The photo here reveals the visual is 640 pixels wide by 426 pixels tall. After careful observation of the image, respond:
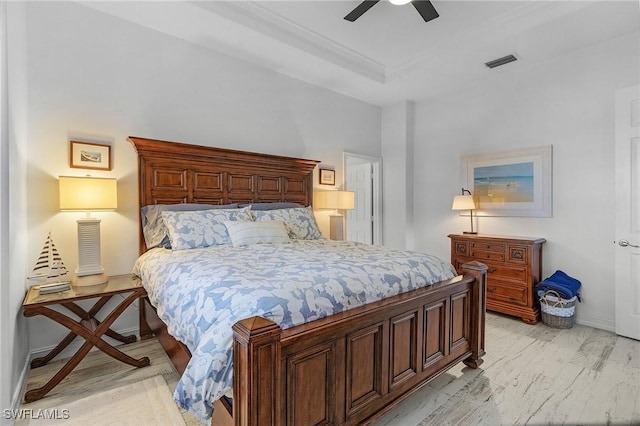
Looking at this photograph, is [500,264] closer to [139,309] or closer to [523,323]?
[523,323]

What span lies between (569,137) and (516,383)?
272 centimetres

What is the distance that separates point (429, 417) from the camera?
5.90ft

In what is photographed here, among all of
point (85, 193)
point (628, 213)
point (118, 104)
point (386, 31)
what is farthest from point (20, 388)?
point (628, 213)

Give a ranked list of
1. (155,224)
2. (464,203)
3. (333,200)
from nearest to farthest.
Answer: (155,224), (464,203), (333,200)

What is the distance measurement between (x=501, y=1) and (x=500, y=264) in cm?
260

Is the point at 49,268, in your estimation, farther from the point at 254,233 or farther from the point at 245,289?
the point at 245,289

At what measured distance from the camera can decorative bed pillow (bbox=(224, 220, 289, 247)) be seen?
2.73 metres

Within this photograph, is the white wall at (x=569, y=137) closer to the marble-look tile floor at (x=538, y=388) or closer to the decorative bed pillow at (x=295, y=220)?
the marble-look tile floor at (x=538, y=388)

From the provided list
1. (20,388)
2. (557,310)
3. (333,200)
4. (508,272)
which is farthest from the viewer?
(333,200)

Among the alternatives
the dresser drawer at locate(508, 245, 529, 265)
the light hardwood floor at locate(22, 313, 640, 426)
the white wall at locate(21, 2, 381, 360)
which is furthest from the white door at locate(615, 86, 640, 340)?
the white wall at locate(21, 2, 381, 360)

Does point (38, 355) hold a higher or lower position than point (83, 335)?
lower

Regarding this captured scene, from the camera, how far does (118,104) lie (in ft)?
9.38

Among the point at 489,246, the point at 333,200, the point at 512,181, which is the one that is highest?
the point at 512,181

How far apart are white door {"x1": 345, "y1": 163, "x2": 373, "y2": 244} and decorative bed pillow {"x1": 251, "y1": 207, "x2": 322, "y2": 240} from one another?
208cm
